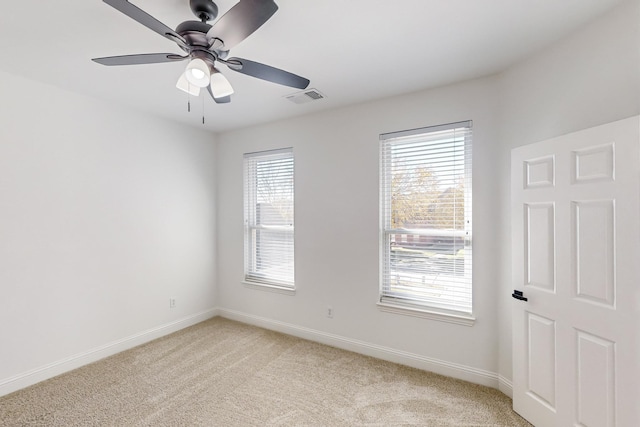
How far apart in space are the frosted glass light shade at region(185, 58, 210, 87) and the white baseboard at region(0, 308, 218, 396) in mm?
2937

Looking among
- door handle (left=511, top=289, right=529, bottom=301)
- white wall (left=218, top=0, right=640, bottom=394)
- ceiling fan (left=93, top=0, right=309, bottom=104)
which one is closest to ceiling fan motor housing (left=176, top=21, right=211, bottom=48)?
ceiling fan (left=93, top=0, right=309, bottom=104)

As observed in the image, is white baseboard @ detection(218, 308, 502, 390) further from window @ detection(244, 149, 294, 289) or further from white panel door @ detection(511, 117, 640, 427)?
window @ detection(244, 149, 294, 289)

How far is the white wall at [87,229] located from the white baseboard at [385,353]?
106 centimetres

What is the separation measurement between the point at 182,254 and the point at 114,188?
1140mm

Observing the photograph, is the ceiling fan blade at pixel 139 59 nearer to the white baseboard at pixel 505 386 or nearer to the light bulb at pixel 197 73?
the light bulb at pixel 197 73

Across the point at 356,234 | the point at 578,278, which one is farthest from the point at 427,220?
the point at 578,278

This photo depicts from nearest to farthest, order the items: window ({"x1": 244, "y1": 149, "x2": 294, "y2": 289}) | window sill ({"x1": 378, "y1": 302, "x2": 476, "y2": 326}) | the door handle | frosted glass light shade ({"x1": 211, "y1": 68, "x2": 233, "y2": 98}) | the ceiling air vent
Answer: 1. frosted glass light shade ({"x1": 211, "y1": 68, "x2": 233, "y2": 98})
2. the door handle
3. window sill ({"x1": 378, "y1": 302, "x2": 476, "y2": 326})
4. the ceiling air vent
5. window ({"x1": 244, "y1": 149, "x2": 294, "y2": 289})

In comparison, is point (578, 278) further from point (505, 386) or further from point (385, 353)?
point (385, 353)

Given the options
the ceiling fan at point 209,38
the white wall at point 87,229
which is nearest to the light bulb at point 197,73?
the ceiling fan at point 209,38

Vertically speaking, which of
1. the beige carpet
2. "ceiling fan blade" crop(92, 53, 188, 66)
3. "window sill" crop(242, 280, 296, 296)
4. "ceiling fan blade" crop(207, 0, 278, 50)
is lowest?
the beige carpet

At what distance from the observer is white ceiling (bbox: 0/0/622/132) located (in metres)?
1.68

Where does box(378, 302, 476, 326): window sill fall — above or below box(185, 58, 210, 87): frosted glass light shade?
below

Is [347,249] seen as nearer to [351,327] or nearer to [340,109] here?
[351,327]

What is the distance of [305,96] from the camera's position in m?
2.96
